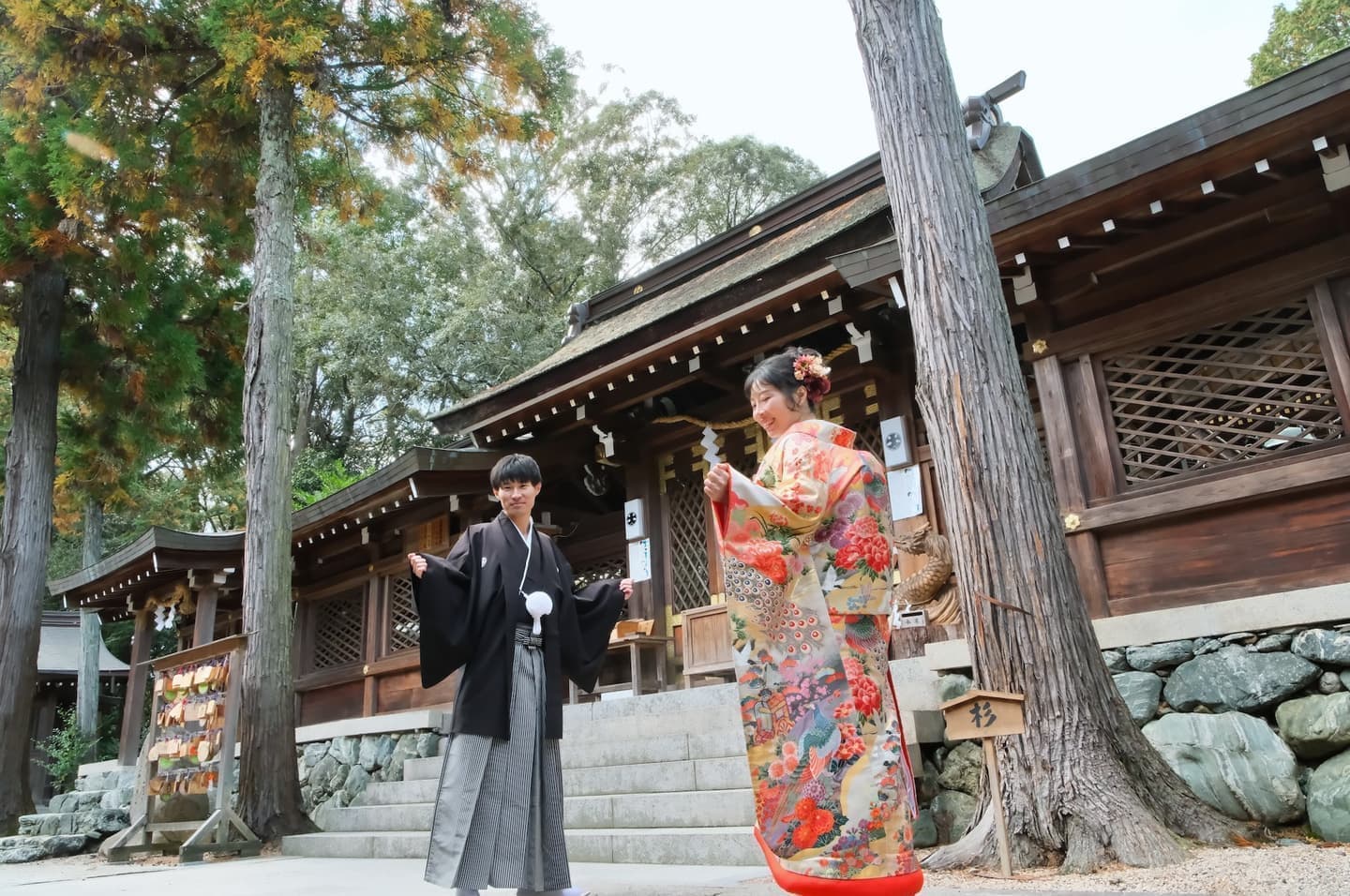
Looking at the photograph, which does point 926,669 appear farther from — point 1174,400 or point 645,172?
point 645,172

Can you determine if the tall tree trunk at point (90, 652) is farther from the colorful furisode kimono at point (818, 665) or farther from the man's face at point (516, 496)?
the colorful furisode kimono at point (818, 665)

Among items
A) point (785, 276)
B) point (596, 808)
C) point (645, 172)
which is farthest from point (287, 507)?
point (645, 172)

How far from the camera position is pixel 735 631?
2447 millimetres

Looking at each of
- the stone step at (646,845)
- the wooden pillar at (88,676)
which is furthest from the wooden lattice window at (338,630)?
the wooden pillar at (88,676)

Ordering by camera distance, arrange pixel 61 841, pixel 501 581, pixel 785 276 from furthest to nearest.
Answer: pixel 61 841 < pixel 785 276 < pixel 501 581

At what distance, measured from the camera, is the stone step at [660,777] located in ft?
16.8

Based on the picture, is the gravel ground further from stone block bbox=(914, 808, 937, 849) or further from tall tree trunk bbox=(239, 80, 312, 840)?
tall tree trunk bbox=(239, 80, 312, 840)

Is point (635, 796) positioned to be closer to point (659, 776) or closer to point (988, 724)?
point (659, 776)

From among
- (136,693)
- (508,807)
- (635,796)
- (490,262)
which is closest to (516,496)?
(508,807)

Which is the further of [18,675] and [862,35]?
[18,675]

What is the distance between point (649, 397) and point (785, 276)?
5.96ft

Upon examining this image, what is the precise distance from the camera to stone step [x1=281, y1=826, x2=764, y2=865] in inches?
169

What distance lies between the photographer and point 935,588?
21.4 feet

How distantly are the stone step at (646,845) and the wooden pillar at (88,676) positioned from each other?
12987 mm
